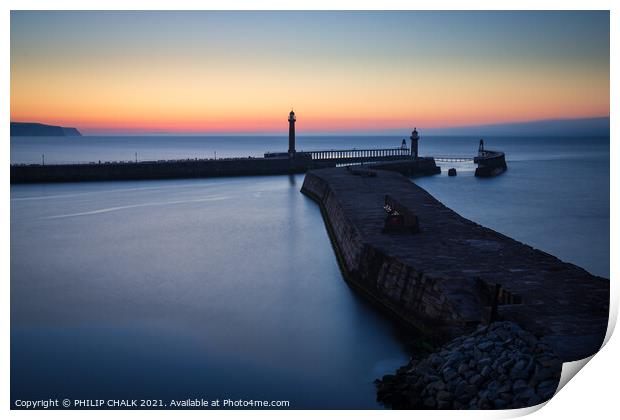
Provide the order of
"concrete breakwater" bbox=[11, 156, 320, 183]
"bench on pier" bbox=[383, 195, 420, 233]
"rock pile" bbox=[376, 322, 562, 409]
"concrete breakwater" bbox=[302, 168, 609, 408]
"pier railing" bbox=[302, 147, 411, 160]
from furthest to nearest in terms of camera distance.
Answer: "pier railing" bbox=[302, 147, 411, 160] → "concrete breakwater" bbox=[11, 156, 320, 183] → "bench on pier" bbox=[383, 195, 420, 233] → "concrete breakwater" bbox=[302, 168, 609, 408] → "rock pile" bbox=[376, 322, 562, 409]

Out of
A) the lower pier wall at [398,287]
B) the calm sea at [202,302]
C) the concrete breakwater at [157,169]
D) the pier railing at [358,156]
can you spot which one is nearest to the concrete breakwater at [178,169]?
the concrete breakwater at [157,169]

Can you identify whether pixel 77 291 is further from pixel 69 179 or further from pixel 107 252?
pixel 69 179

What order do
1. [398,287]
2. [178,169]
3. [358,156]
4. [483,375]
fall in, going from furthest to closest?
[358,156]
[178,169]
[398,287]
[483,375]

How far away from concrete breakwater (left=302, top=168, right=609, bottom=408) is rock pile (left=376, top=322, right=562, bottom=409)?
109 mm

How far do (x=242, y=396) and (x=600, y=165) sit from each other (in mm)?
54750

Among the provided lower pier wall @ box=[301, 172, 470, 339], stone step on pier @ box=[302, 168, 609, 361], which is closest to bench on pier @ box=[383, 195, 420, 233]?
stone step on pier @ box=[302, 168, 609, 361]

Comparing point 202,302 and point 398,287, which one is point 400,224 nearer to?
point 398,287

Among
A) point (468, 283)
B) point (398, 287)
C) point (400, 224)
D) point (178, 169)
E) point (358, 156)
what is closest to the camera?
point (468, 283)

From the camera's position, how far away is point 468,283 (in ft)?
29.1

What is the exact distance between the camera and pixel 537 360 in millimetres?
6234

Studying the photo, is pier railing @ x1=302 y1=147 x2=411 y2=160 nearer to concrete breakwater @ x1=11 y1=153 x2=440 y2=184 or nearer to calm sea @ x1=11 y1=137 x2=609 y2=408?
concrete breakwater @ x1=11 y1=153 x2=440 y2=184

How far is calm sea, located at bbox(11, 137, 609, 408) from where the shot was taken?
25.2ft

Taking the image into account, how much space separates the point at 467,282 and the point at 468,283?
4 centimetres

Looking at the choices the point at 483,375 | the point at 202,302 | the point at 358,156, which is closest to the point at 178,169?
the point at 358,156
